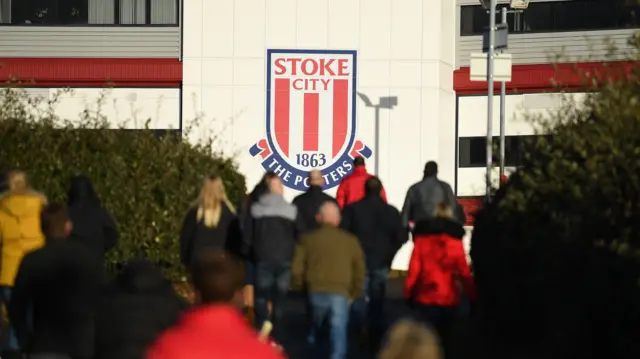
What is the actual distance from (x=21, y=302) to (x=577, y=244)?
3791 millimetres

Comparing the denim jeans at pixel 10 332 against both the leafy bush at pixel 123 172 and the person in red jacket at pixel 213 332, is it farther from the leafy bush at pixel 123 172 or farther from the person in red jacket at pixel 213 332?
the person in red jacket at pixel 213 332

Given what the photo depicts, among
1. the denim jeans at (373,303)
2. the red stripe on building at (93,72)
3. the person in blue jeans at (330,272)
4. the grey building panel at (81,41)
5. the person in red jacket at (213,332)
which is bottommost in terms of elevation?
the denim jeans at (373,303)

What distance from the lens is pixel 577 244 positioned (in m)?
10.7

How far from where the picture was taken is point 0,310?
14.6 meters

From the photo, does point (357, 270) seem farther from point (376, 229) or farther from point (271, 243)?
point (376, 229)

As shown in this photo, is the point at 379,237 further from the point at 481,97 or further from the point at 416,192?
the point at 481,97

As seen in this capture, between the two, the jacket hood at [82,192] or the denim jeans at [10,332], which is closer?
the denim jeans at [10,332]

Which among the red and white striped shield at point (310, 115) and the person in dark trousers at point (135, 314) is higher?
the red and white striped shield at point (310, 115)

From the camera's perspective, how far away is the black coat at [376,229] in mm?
16531

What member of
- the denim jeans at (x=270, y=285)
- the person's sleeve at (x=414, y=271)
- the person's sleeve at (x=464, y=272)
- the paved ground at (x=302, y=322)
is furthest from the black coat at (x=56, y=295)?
the denim jeans at (x=270, y=285)

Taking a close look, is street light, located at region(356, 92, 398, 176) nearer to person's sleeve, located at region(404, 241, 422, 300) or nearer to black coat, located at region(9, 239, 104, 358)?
person's sleeve, located at region(404, 241, 422, 300)

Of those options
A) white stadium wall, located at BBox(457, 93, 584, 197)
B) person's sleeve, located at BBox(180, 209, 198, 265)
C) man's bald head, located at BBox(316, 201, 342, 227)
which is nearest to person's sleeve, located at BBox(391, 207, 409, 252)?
person's sleeve, located at BBox(180, 209, 198, 265)

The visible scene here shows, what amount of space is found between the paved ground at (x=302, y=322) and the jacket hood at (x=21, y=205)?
10.3 ft

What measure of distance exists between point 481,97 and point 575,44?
222 centimetres
